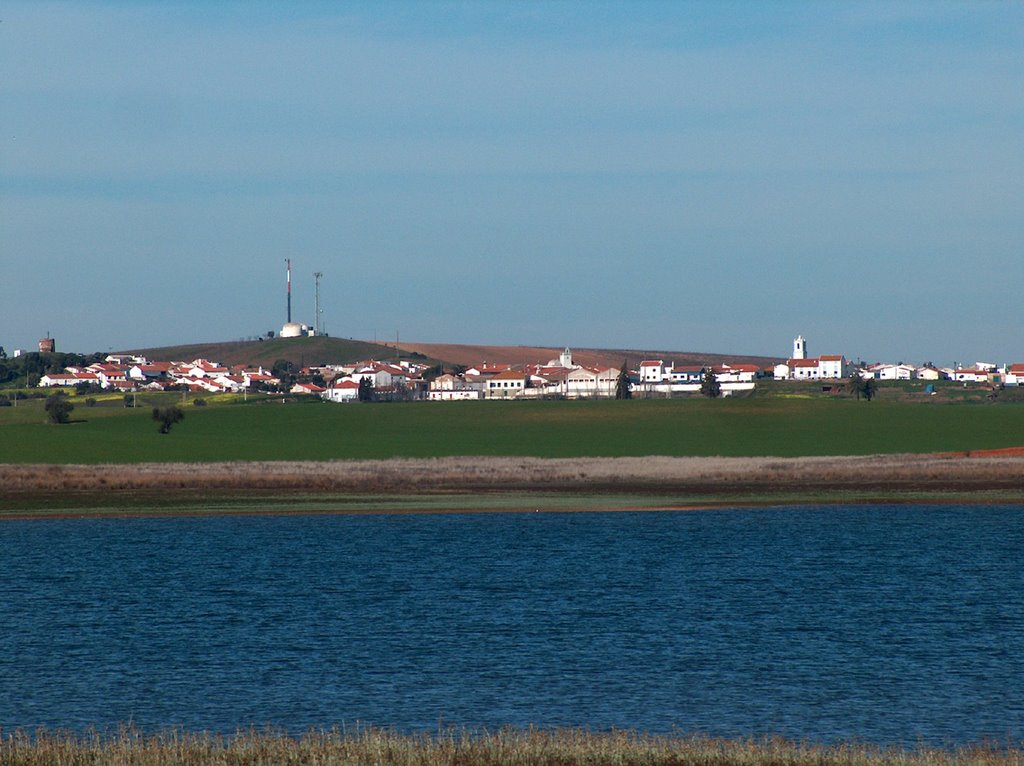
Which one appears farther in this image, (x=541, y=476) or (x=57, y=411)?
(x=57, y=411)

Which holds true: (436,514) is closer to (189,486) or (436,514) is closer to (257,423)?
(189,486)

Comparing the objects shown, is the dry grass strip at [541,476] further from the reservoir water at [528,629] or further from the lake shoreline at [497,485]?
the reservoir water at [528,629]

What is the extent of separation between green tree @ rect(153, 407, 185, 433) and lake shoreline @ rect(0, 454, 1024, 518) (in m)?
32.2

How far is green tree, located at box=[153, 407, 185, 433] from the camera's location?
119 meters

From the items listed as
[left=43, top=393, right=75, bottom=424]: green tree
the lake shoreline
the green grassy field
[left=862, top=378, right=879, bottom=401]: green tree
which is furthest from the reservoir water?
[left=862, top=378, right=879, bottom=401]: green tree

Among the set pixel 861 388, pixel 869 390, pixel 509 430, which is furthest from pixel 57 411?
pixel 869 390

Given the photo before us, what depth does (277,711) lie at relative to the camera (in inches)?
990

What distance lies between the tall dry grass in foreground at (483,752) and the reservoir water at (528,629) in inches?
90.5

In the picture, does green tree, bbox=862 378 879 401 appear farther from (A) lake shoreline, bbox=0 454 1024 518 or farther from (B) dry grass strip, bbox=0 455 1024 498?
(B) dry grass strip, bbox=0 455 1024 498

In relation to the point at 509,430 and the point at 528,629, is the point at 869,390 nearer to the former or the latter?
the point at 509,430

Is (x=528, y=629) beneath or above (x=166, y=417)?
beneath

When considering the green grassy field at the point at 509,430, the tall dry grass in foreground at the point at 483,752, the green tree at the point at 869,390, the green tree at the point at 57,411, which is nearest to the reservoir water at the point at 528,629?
the tall dry grass in foreground at the point at 483,752

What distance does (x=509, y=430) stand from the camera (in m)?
124

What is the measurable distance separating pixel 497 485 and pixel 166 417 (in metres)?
50.9
